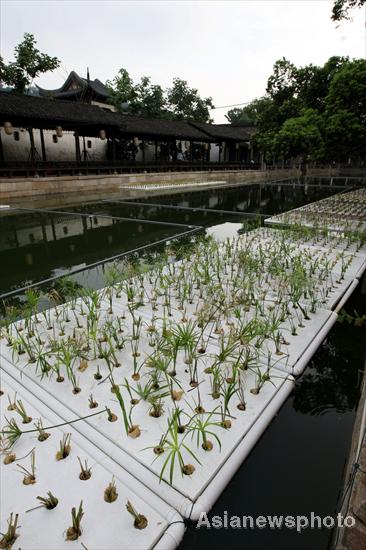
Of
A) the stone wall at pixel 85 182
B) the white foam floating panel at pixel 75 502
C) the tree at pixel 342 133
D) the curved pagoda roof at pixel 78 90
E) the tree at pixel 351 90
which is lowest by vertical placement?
the white foam floating panel at pixel 75 502

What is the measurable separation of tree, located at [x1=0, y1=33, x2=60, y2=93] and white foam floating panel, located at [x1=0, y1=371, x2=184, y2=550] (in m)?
24.4

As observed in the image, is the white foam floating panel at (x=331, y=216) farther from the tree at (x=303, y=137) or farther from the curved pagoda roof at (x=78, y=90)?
the curved pagoda roof at (x=78, y=90)

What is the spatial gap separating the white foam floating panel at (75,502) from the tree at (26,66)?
80.0 ft

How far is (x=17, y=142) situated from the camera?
18078 mm

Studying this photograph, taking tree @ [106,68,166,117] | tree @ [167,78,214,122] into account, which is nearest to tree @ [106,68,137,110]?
tree @ [106,68,166,117]

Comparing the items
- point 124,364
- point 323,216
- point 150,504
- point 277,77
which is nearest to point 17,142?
point 323,216

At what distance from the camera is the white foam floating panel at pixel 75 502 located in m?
1.52

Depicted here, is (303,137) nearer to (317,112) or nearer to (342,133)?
(317,112)

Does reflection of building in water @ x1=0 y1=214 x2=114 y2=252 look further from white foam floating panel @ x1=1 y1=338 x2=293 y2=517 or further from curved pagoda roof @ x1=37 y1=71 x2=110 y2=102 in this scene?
curved pagoda roof @ x1=37 y1=71 x2=110 y2=102

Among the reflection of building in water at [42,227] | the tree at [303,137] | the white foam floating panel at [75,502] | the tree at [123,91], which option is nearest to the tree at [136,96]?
the tree at [123,91]

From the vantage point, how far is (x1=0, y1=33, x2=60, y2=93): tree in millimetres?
20578

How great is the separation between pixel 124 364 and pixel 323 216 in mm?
8355

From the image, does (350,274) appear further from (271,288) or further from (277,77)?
(277,77)

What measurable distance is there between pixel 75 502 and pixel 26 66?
25861mm
